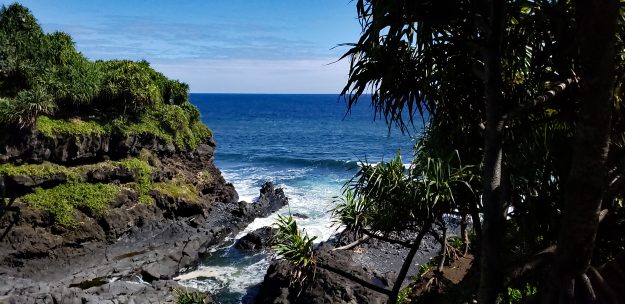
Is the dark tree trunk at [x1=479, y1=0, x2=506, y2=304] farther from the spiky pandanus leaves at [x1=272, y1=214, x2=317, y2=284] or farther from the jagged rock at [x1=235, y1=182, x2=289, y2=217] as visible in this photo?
the jagged rock at [x1=235, y1=182, x2=289, y2=217]

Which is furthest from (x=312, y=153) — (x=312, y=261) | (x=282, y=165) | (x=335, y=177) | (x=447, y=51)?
(x=447, y=51)

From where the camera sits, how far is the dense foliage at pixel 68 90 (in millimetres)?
20953

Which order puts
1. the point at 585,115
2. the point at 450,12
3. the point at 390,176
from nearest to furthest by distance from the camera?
the point at 585,115
the point at 450,12
the point at 390,176

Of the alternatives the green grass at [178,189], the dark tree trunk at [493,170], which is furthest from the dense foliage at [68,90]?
the dark tree trunk at [493,170]

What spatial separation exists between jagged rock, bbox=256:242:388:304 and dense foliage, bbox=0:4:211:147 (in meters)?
13.5

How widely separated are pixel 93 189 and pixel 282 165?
28.3m

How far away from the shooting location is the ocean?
18.6 m

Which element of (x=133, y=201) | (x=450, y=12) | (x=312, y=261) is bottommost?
(x=133, y=201)

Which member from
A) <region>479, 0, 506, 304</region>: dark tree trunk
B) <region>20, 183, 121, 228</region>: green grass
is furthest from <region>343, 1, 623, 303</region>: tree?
<region>20, 183, 121, 228</region>: green grass

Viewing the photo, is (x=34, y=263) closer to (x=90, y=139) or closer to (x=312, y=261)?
(x=90, y=139)

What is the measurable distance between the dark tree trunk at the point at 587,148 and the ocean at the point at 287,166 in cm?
212

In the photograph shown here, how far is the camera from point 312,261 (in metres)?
9.09

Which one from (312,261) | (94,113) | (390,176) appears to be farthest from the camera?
(94,113)

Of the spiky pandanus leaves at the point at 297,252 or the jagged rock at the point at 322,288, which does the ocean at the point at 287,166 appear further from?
the jagged rock at the point at 322,288
